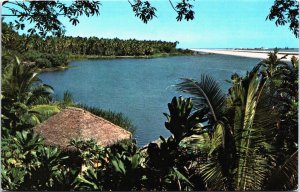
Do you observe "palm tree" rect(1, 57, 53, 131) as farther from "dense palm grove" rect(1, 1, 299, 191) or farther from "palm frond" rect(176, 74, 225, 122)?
"palm frond" rect(176, 74, 225, 122)

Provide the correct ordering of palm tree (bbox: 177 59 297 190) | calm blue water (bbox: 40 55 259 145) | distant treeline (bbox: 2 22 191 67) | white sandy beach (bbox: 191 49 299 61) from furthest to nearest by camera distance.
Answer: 1. calm blue water (bbox: 40 55 259 145)
2. white sandy beach (bbox: 191 49 299 61)
3. distant treeline (bbox: 2 22 191 67)
4. palm tree (bbox: 177 59 297 190)

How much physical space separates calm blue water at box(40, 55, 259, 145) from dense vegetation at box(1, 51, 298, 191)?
1.90 feet

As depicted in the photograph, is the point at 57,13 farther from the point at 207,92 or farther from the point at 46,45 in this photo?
the point at 207,92

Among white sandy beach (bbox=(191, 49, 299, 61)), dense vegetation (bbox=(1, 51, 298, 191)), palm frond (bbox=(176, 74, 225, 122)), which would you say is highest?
white sandy beach (bbox=(191, 49, 299, 61))

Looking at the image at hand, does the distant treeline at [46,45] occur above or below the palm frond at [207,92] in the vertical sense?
above

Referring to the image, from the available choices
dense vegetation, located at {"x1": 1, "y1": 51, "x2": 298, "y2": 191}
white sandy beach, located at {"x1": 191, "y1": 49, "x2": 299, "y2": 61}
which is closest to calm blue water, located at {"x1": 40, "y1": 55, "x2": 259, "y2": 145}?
white sandy beach, located at {"x1": 191, "y1": 49, "x2": 299, "y2": 61}

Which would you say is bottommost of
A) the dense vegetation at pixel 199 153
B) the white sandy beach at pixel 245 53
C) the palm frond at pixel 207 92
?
the dense vegetation at pixel 199 153

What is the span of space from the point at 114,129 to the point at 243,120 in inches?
119

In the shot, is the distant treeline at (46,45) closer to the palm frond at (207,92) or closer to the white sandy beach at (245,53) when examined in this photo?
the white sandy beach at (245,53)

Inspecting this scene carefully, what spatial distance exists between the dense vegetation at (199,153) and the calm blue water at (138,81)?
0.58 meters

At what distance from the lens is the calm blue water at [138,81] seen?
4133mm

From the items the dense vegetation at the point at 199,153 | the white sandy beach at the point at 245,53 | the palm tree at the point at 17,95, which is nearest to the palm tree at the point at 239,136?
the dense vegetation at the point at 199,153

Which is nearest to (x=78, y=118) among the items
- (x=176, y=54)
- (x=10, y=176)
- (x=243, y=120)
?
(x=176, y=54)

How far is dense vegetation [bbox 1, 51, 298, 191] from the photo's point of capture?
3.25 meters
